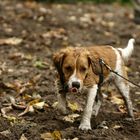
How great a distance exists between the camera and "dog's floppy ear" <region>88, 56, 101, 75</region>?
6.31 m

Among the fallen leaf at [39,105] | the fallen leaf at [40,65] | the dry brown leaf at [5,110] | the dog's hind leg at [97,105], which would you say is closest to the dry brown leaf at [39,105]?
the fallen leaf at [39,105]

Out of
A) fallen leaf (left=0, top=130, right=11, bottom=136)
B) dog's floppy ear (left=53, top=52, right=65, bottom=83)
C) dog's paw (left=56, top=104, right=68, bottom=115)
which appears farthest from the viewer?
dog's paw (left=56, top=104, right=68, bottom=115)

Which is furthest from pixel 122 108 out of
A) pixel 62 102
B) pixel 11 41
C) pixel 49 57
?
pixel 11 41

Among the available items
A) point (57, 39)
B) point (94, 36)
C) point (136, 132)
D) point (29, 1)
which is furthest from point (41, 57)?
point (29, 1)

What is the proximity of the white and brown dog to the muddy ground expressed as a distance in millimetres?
323

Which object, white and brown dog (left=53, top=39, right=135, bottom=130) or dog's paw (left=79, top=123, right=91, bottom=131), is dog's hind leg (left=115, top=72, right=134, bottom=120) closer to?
white and brown dog (left=53, top=39, right=135, bottom=130)

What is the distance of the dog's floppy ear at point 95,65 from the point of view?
248 inches

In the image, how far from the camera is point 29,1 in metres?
17.8

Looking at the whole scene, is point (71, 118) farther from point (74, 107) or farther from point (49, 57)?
point (49, 57)

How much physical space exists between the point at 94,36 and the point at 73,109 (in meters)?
6.57

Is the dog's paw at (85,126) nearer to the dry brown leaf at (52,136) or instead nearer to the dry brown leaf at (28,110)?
the dry brown leaf at (52,136)

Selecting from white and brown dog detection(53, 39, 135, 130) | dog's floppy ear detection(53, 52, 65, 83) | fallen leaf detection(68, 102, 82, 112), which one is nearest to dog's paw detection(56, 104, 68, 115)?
white and brown dog detection(53, 39, 135, 130)

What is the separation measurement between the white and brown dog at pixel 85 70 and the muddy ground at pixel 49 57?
0.32 meters

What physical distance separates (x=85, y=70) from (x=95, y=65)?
10.7 inches
